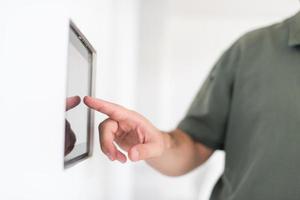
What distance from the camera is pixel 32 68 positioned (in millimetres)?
348

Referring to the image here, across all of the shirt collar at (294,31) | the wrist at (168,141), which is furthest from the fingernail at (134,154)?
the shirt collar at (294,31)

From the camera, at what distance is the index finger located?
52 centimetres

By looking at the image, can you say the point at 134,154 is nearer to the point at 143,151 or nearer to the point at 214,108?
the point at 143,151

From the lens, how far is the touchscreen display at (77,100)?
47cm

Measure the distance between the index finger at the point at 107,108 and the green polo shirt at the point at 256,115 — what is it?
1.10 ft

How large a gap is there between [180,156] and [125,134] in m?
0.28

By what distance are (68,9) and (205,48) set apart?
1260 mm

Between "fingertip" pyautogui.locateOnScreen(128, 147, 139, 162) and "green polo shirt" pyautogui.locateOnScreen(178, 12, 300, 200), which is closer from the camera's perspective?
"fingertip" pyautogui.locateOnScreen(128, 147, 139, 162)

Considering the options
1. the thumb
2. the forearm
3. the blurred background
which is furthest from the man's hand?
the blurred background

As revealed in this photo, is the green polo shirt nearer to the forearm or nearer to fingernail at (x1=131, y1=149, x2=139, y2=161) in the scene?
the forearm

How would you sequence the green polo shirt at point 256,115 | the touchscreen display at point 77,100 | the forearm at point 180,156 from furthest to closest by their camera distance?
the forearm at point 180,156 < the green polo shirt at point 256,115 < the touchscreen display at point 77,100

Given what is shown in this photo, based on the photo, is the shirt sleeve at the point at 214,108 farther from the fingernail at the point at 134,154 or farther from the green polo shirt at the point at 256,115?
the fingernail at the point at 134,154

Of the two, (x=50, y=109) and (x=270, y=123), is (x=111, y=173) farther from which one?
(x=50, y=109)

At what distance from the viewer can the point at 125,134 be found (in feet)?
2.07
